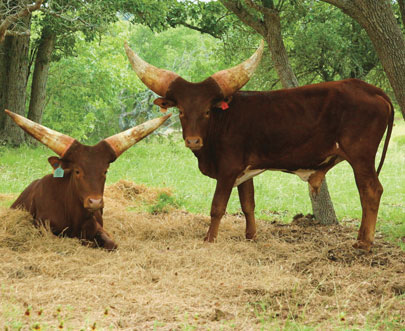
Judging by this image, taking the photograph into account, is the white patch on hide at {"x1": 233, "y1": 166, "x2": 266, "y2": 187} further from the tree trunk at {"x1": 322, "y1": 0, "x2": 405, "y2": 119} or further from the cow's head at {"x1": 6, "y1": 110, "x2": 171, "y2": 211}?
the tree trunk at {"x1": 322, "y1": 0, "x2": 405, "y2": 119}

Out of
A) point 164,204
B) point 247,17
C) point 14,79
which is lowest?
point 164,204

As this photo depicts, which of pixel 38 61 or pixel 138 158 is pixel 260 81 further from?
pixel 38 61

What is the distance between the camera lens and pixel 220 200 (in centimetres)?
641

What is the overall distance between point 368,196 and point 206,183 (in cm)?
650

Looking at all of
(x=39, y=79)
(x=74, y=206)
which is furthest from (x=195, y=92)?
(x=39, y=79)

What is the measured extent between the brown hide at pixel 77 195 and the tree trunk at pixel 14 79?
9.46 m

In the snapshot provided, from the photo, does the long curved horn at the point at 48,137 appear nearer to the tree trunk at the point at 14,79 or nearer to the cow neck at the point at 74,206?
the cow neck at the point at 74,206

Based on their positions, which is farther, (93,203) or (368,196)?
(368,196)

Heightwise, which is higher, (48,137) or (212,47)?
(212,47)

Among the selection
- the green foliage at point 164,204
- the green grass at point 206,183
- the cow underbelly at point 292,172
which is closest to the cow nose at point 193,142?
the cow underbelly at point 292,172

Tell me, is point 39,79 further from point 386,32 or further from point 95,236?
point 386,32

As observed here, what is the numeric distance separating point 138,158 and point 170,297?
11.6m

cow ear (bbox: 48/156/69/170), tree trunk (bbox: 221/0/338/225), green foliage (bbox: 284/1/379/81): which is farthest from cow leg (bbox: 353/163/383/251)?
green foliage (bbox: 284/1/379/81)

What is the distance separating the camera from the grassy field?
3959mm
